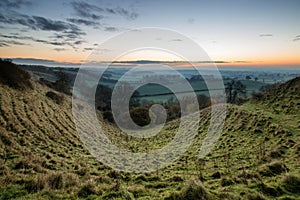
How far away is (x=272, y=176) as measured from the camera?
37.5 ft

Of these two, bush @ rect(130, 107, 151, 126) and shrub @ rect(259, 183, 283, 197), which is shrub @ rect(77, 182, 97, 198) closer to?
shrub @ rect(259, 183, 283, 197)

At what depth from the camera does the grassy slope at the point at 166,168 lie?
→ 914 cm

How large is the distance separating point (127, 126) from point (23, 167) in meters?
51.2

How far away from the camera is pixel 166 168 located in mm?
17609

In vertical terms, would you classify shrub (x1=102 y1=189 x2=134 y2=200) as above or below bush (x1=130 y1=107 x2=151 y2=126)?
above

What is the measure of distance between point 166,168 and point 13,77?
37208 mm

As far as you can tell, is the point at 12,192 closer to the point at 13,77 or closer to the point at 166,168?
the point at 166,168

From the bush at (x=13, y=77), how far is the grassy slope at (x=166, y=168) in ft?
11.4

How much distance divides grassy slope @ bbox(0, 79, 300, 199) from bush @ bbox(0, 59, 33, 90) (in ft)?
11.4

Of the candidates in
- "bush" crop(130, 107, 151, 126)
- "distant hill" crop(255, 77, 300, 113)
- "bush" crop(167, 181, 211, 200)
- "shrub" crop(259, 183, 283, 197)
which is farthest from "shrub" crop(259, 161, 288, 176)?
"bush" crop(130, 107, 151, 126)

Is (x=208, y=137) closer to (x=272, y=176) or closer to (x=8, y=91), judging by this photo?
(x=272, y=176)

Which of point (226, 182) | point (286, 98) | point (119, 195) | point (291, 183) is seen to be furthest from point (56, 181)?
point (286, 98)

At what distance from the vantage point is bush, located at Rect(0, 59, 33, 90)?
3997 cm

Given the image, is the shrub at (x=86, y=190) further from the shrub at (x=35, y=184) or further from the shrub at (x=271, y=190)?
the shrub at (x=271, y=190)
